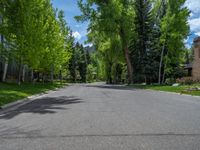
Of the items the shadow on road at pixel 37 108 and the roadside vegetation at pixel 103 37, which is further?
the roadside vegetation at pixel 103 37

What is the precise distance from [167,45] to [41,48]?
68.6 feet

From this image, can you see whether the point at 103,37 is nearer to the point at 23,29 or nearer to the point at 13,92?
the point at 23,29

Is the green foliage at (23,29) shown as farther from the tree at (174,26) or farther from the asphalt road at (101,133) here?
the asphalt road at (101,133)

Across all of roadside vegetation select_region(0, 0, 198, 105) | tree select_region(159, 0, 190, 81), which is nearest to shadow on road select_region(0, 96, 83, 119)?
roadside vegetation select_region(0, 0, 198, 105)

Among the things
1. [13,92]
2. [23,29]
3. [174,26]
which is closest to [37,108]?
[13,92]

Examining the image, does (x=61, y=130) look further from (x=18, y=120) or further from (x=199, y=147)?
(x=199, y=147)

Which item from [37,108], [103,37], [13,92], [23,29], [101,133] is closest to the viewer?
[101,133]

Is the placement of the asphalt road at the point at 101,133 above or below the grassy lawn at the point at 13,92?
below

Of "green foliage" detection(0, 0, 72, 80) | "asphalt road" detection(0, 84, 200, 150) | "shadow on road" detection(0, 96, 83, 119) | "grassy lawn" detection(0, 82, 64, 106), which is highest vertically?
"green foliage" detection(0, 0, 72, 80)

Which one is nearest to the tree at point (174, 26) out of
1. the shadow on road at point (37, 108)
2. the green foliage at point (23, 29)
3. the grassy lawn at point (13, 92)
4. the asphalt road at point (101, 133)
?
the green foliage at point (23, 29)

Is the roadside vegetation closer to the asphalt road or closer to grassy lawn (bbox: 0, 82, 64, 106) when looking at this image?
grassy lawn (bbox: 0, 82, 64, 106)

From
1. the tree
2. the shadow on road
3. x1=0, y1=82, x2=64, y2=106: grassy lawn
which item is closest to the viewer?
the shadow on road

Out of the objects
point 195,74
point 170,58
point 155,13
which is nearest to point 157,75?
point 170,58

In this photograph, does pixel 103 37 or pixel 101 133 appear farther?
pixel 103 37
